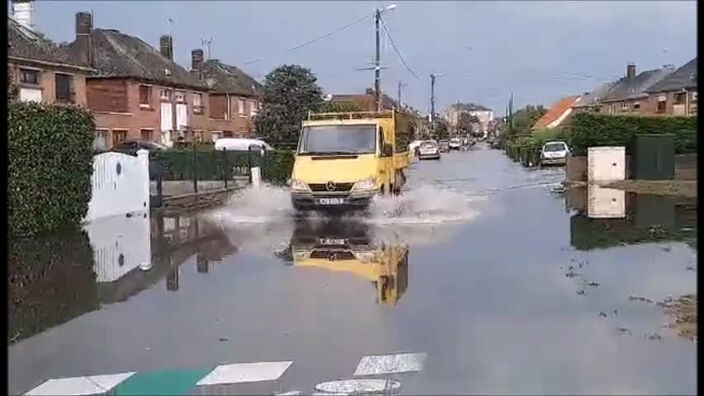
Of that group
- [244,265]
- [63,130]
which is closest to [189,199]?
[63,130]

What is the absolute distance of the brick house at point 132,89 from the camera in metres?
47.0

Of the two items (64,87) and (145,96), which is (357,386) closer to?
(64,87)

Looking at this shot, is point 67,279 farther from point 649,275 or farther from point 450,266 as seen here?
point 649,275

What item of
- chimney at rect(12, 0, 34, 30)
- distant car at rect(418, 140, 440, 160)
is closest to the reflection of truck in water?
chimney at rect(12, 0, 34, 30)

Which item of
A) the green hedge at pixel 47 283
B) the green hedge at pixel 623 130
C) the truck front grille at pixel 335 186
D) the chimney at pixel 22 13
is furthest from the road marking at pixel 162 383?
the chimney at pixel 22 13

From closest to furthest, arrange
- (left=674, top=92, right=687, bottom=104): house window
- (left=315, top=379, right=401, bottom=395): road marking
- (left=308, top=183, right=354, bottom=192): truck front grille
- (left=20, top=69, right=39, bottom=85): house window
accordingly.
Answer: (left=315, top=379, right=401, bottom=395): road marking → (left=308, top=183, right=354, bottom=192): truck front grille → (left=20, top=69, right=39, bottom=85): house window → (left=674, top=92, right=687, bottom=104): house window

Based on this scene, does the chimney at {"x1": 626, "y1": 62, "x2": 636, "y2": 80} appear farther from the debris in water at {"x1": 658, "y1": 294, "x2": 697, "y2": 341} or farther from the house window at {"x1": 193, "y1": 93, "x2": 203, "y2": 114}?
the debris in water at {"x1": 658, "y1": 294, "x2": 697, "y2": 341}

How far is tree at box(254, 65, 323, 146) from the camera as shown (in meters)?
47.6

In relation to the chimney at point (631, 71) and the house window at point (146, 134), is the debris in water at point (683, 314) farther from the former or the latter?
the chimney at point (631, 71)

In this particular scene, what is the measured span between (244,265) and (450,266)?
2.74 meters

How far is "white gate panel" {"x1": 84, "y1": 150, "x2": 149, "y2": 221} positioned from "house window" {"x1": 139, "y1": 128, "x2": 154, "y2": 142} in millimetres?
27493

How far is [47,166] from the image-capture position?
50.5 ft

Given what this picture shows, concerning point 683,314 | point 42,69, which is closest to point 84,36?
point 42,69

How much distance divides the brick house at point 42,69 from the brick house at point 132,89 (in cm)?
252
